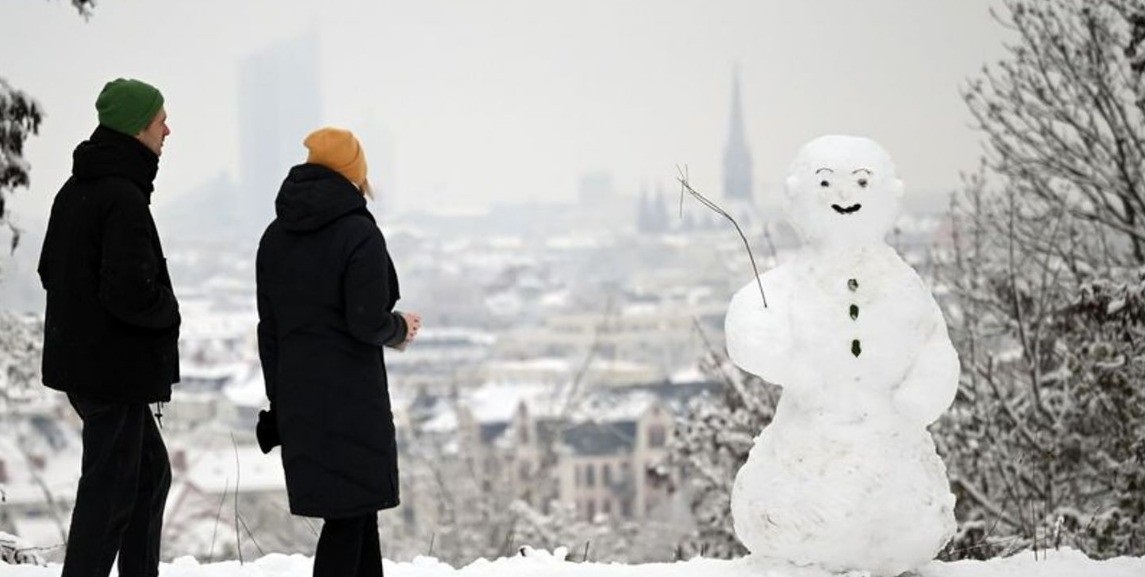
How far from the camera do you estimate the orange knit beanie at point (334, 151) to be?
4355mm

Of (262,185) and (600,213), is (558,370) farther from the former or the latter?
(600,213)

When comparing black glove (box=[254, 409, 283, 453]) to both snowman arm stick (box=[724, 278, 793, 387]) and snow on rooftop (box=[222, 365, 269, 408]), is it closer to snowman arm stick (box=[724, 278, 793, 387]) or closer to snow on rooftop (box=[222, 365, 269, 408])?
snowman arm stick (box=[724, 278, 793, 387])

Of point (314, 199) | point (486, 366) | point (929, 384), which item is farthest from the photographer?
point (486, 366)

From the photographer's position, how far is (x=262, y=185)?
273 ft

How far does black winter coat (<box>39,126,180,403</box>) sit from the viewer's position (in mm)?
4191

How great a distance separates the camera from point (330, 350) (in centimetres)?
425

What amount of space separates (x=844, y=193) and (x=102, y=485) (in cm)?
281

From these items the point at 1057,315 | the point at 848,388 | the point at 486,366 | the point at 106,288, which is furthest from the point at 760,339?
the point at 486,366

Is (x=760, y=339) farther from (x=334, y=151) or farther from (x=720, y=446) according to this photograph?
(x=720, y=446)

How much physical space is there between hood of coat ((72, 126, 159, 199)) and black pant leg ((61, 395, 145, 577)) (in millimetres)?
682

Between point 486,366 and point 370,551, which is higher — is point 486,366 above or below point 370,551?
below

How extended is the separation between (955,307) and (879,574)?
31.8 ft

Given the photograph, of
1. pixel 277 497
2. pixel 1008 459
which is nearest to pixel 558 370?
pixel 277 497

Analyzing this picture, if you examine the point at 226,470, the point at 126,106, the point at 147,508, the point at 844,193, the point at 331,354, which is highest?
the point at 126,106
